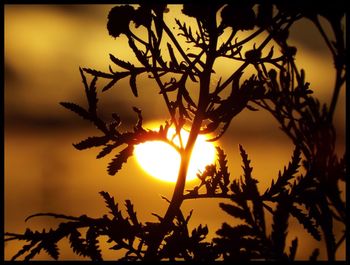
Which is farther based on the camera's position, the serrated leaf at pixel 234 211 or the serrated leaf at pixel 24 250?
the serrated leaf at pixel 24 250

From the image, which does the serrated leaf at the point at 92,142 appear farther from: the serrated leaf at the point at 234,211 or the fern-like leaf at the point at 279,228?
the fern-like leaf at the point at 279,228

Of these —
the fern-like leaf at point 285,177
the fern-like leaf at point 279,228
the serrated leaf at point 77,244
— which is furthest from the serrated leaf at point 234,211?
the serrated leaf at point 77,244

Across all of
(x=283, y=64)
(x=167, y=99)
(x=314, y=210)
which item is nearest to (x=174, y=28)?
→ (x=167, y=99)

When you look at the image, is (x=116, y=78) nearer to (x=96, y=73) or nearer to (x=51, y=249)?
(x=96, y=73)

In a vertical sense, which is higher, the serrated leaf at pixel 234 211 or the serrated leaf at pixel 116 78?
the serrated leaf at pixel 116 78

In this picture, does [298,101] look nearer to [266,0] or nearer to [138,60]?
[266,0]

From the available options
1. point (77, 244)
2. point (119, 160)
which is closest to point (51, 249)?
point (77, 244)
